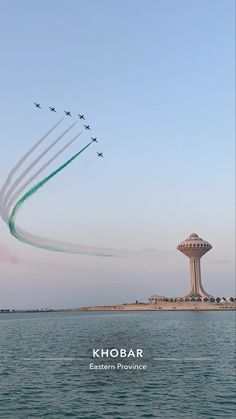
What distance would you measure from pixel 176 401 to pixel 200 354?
46.9 metres

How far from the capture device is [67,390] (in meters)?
65.1

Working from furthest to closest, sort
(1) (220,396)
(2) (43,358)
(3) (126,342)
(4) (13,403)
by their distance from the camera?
(3) (126,342) < (2) (43,358) < (1) (220,396) < (4) (13,403)

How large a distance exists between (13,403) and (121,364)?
34.3m

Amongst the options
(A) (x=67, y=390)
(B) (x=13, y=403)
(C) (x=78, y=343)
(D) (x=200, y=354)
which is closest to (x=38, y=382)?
(A) (x=67, y=390)

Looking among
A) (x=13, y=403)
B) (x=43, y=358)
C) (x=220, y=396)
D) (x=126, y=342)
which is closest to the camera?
(x=13, y=403)

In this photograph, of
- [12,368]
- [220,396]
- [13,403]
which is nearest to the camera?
[13,403]

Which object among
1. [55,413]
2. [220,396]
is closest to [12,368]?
[55,413]

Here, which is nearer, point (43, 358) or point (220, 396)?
→ point (220, 396)

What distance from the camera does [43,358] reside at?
9838cm

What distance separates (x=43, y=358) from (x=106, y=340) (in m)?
42.8

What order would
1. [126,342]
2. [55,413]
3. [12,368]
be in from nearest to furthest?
[55,413], [12,368], [126,342]

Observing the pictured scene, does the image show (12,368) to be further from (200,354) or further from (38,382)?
(200,354)

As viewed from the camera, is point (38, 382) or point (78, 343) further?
point (78, 343)

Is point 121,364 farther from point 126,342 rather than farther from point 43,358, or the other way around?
point 126,342
